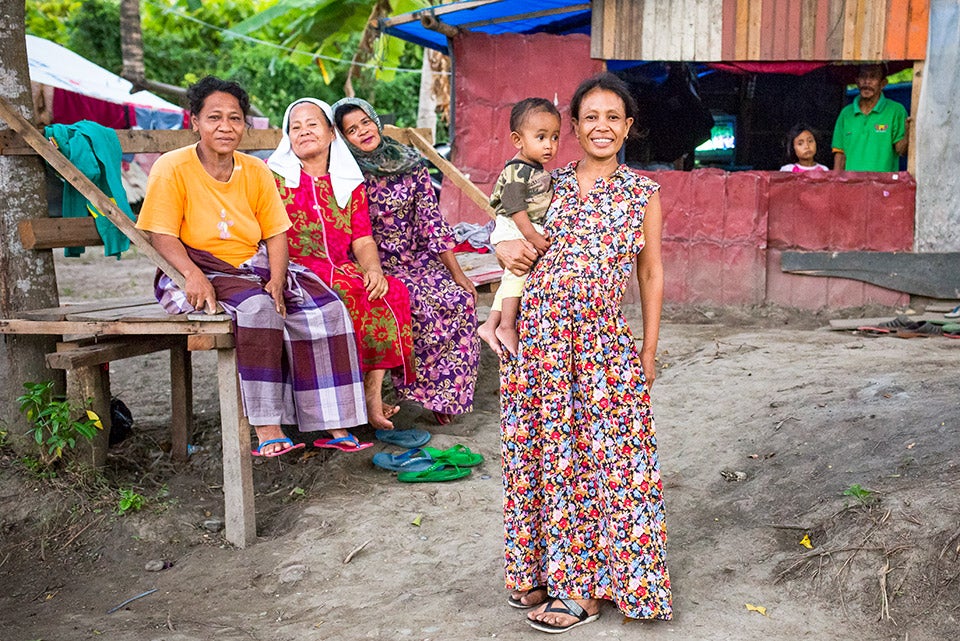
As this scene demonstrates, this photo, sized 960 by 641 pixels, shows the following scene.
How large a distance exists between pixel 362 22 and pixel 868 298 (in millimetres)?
7220

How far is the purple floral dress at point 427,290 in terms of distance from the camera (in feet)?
16.5

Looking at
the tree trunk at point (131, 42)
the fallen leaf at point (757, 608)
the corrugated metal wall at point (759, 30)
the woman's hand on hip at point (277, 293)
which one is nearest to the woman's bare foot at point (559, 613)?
the fallen leaf at point (757, 608)

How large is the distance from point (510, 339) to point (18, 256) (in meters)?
2.64

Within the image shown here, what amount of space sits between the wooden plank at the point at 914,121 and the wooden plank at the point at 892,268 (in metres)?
0.66

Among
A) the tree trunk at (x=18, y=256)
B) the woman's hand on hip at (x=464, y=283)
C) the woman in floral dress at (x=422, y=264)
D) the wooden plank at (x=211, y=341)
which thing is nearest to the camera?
the wooden plank at (x=211, y=341)

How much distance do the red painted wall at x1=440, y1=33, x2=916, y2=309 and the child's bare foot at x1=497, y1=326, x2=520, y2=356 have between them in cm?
505

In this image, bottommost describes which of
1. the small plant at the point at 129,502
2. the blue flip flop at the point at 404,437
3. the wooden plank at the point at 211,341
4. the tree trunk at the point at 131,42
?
the small plant at the point at 129,502

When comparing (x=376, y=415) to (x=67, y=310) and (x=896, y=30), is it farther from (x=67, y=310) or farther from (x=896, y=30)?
(x=896, y=30)

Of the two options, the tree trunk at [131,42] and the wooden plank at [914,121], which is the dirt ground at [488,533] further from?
the tree trunk at [131,42]

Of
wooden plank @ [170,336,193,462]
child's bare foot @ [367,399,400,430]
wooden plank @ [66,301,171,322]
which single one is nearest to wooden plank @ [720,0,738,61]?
Answer: child's bare foot @ [367,399,400,430]

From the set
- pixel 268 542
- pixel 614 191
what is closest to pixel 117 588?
pixel 268 542

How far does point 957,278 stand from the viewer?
732 cm

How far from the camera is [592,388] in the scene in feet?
9.37

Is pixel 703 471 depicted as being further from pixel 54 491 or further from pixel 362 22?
pixel 362 22
